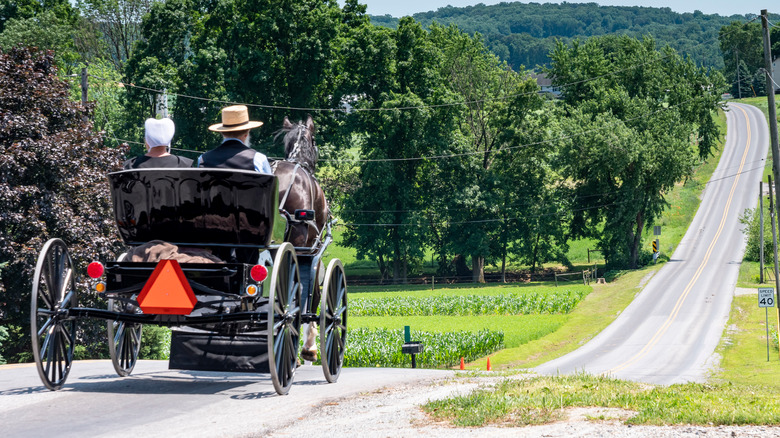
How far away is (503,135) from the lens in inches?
2884

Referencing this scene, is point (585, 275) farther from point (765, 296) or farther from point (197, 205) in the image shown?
point (197, 205)

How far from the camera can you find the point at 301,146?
12.0m

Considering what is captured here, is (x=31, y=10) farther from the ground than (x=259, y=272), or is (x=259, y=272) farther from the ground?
(x=31, y=10)

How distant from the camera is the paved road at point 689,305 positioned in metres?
38.0

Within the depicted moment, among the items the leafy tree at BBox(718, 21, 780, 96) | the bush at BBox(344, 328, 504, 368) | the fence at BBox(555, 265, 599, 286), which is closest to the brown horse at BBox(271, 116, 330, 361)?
the bush at BBox(344, 328, 504, 368)

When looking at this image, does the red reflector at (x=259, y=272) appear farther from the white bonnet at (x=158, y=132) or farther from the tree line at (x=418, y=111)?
the tree line at (x=418, y=111)

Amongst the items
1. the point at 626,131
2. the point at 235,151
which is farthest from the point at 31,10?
the point at 235,151

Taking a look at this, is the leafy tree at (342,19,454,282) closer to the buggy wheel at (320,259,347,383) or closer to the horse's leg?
the horse's leg

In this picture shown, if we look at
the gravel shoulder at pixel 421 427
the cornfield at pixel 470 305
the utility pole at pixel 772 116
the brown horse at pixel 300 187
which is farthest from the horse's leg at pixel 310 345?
the cornfield at pixel 470 305

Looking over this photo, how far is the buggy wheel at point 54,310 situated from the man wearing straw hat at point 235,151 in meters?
1.81

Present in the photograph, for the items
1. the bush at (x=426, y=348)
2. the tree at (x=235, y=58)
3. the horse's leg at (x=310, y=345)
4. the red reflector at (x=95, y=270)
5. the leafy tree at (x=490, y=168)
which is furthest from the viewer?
the leafy tree at (x=490, y=168)

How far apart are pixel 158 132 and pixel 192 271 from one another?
6.35ft

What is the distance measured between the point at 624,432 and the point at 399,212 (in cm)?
6518

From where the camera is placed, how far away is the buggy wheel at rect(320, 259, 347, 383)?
9766mm
